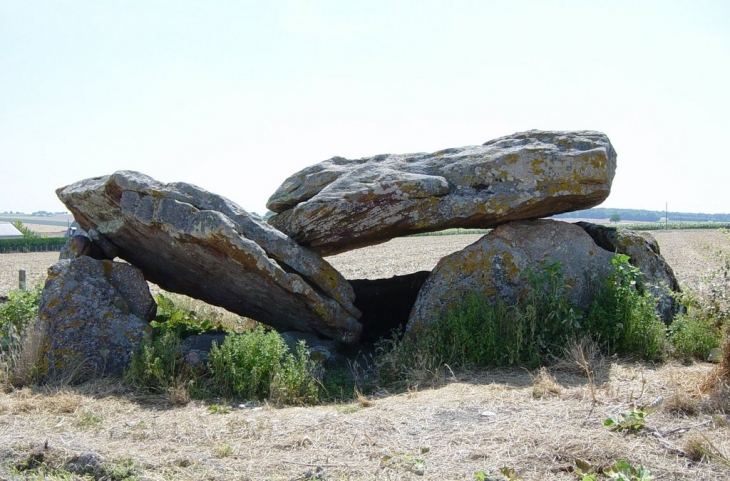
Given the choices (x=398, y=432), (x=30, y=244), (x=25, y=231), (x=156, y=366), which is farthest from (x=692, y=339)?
(x=25, y=231)

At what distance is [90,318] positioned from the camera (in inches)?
334

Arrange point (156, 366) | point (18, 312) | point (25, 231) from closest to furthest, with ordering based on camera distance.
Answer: point (156, 366) < point (18, 312) < point (25, 231)

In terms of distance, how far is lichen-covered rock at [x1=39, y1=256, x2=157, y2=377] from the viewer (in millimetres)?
8141

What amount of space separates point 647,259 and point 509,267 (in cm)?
218

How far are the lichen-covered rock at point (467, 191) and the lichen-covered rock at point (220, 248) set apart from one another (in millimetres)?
643

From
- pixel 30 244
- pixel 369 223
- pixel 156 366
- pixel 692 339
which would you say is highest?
pixel 369 223

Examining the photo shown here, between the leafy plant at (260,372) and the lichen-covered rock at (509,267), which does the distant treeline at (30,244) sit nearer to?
the lichen-covered rock at (509,267)

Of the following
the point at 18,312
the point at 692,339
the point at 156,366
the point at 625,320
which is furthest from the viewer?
the point at 18,312

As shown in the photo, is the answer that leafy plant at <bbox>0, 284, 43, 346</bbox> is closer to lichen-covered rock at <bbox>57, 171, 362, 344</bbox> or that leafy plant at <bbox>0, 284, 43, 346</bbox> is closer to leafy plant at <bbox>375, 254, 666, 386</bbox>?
lichen-covered rock at <bbox>57, 171, 362, 344</bbox>

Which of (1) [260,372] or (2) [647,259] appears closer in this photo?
(1) [260,372]

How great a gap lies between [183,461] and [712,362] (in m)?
6.48

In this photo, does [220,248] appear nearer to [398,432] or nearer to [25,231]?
[398,432]

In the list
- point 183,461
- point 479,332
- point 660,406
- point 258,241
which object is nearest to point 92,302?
point 258,241

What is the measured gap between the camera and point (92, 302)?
28.2 feet
